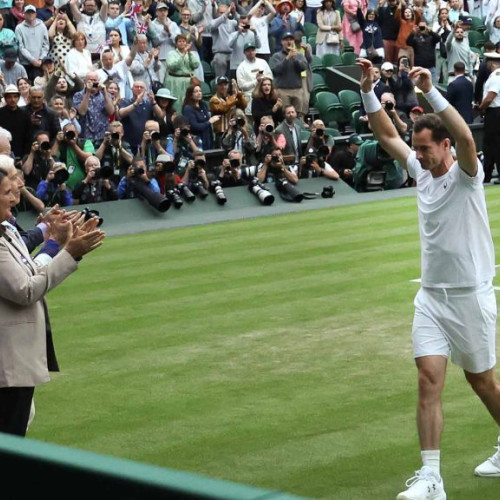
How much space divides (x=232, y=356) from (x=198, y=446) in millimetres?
2572

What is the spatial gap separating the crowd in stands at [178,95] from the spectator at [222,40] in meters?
0.02

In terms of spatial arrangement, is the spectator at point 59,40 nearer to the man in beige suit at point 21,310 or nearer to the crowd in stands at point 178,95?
the crowd in stands at point 178,95

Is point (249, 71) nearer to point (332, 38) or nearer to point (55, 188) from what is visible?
point (332, 38)

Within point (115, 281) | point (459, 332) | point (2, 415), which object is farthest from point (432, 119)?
point (115, 281)

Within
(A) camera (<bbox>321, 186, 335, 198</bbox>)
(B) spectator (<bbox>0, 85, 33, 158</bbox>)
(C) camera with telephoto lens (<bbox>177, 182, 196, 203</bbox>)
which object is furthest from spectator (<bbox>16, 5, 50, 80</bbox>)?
(A) camera (<bbox>321, 186, 335, 198</bbox>)

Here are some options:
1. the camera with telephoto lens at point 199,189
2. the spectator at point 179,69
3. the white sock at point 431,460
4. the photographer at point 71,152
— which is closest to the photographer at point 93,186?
the photographer at point 71,152

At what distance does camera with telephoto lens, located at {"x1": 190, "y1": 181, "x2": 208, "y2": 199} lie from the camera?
68.0 feet

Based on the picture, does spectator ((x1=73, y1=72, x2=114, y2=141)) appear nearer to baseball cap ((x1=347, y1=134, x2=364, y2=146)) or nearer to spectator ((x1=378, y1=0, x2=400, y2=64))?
baseball cap ((x1=347, y1=134, x2=364, y2=146))

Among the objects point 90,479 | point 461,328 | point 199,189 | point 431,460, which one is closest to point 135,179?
point 199,189

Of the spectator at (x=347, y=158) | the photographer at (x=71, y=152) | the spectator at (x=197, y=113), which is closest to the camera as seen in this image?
the photographer at (x=71, y=152)

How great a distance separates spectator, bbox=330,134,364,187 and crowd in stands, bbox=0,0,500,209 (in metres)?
0.03

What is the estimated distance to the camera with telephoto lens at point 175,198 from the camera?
20200mm

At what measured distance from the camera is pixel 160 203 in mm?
19719

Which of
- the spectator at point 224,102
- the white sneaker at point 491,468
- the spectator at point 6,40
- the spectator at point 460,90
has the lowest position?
the spectator at point 460,90
